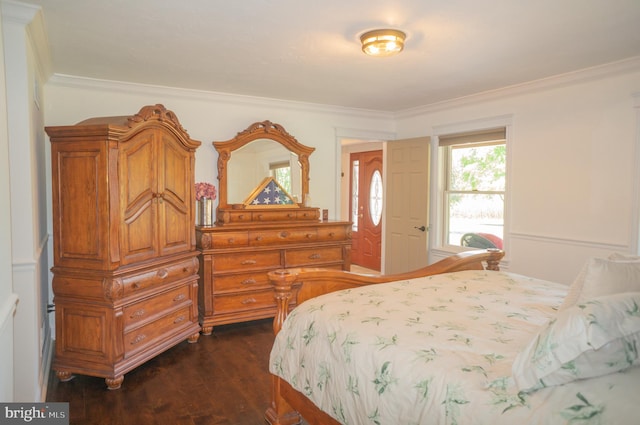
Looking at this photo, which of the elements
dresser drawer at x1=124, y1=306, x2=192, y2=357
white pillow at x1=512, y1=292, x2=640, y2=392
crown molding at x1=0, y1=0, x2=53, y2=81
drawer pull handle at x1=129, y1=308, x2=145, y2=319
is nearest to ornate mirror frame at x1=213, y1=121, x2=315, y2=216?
dresser drawer at x1=124, y1=306, x2=192, y2=357

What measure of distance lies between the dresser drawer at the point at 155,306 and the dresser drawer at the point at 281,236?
0.82 m

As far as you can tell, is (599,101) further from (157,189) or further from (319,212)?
(157,189)

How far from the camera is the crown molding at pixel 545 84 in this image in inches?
132

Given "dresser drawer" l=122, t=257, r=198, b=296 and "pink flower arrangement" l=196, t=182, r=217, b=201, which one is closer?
"dresser drawer" l=122, t=257, r=198, b=296

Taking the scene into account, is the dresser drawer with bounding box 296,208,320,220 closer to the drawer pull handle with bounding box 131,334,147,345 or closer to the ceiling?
the ceiling

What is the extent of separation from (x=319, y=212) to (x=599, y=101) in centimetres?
292

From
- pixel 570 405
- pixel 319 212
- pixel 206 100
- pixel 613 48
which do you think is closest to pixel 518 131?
pixel 613 48

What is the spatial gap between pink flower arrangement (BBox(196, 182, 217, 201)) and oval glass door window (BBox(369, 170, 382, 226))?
321 centimetres

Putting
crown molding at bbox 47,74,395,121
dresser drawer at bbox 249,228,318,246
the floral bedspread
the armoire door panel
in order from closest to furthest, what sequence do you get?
the floral bedspread
the armoire door panel
crown molding at bbox 47,74,395,121
dresser drawer at bbox 249,228,318,246

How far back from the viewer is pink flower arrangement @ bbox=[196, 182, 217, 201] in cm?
420

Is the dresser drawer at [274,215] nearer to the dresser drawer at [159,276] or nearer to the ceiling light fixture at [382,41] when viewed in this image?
the dresser drawer at [159,276]

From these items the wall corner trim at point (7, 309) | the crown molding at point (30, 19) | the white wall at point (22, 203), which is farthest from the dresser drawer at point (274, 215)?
the wall corner trim at point (7, 309)

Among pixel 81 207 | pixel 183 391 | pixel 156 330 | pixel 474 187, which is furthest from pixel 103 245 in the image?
pixel 474 187

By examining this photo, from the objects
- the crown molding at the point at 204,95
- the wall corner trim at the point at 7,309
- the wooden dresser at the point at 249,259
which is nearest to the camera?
the wall corner trim at the point at 7,309
